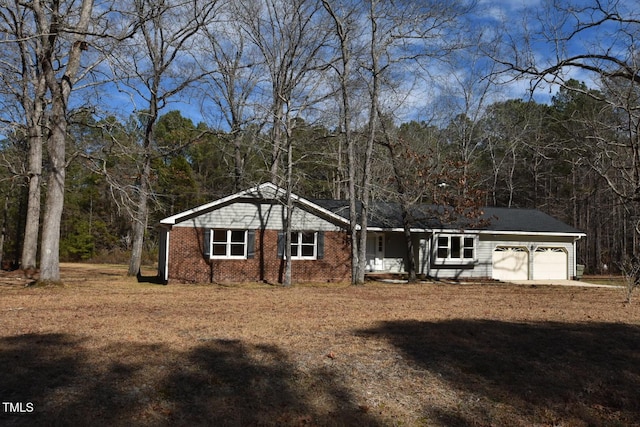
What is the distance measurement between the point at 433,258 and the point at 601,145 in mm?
13912

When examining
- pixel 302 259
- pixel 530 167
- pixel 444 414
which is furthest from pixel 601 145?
pixel 530 167

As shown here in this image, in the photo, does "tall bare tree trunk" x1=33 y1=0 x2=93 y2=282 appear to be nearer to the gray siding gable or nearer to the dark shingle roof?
the gray siding gable

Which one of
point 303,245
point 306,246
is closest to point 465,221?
point 306,246

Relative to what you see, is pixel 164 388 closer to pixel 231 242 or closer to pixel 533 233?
pixel 231 242

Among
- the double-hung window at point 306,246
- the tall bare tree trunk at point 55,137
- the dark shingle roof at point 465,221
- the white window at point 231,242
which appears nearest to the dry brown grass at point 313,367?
the tall bare tree trunk at point 55,137

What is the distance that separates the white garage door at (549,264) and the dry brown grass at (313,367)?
15.3 meters

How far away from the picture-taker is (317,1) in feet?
73.8

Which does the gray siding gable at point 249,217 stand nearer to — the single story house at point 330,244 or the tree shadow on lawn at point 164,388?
the single story house at point 330,244

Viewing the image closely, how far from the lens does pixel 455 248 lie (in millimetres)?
25375

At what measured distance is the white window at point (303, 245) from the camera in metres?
21.7

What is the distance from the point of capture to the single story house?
20375 mm

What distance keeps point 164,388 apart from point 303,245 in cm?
1644

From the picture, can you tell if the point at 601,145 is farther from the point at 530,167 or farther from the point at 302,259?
the point at 530,167

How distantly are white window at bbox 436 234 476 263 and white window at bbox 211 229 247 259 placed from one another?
9424 millimetres
